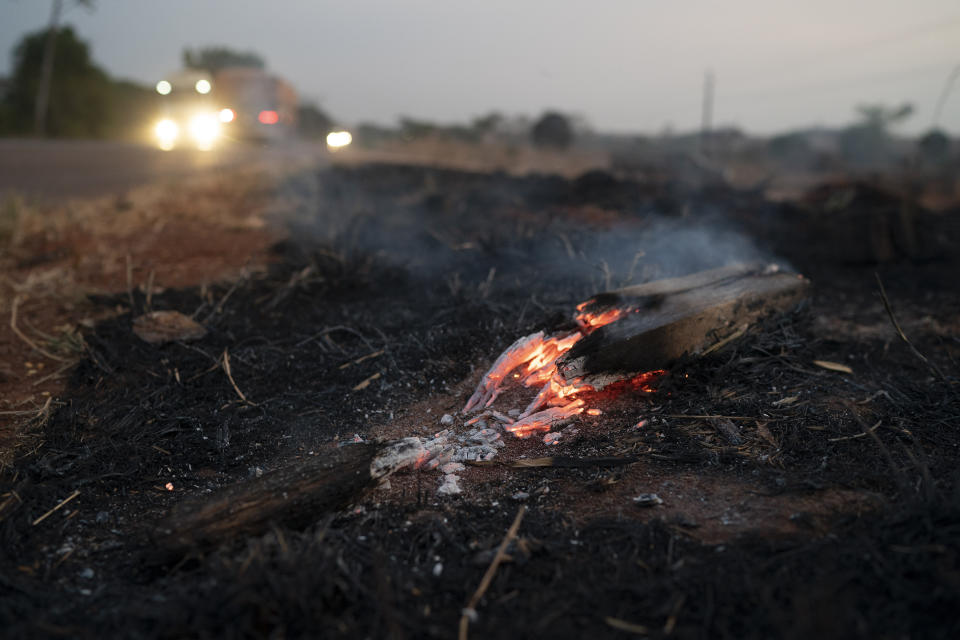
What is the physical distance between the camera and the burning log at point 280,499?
2.34 meters

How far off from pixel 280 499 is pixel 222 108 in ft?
23.1

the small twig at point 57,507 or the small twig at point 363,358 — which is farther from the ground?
the small twig at point 363,358

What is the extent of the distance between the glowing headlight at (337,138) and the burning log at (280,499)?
5.25 meters

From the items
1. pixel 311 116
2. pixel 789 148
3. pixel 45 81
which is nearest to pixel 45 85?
pixel 45 81

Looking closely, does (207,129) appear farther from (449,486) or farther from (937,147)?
(937,147)

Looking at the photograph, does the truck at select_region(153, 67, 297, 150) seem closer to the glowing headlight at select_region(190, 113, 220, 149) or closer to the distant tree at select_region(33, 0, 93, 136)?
the glowing headlight at select_region(190, 113, 220, 149)

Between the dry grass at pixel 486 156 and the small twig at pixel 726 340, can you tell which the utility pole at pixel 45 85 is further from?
the small twig at pixel 726 340

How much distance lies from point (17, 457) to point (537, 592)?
2.68 meters

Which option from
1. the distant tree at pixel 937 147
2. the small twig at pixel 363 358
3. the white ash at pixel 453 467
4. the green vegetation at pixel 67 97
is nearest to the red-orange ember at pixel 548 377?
the white ash at pixel 453 467

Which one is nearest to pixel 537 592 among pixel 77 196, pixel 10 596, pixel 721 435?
pixel 721 435

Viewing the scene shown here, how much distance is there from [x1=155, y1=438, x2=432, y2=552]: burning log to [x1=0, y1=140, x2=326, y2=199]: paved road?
755cm

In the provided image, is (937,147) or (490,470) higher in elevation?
(937,147)

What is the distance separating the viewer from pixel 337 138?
7.45m

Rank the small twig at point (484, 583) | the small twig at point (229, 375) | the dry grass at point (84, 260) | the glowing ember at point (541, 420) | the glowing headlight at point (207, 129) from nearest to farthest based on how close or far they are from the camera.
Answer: the small twig at point (484, 583) < the glowing ember at point (541, 420) < the small twig at point (229, 375) < the dry grass at point (84, 260) < the glowing headlight at point (207, 129)
